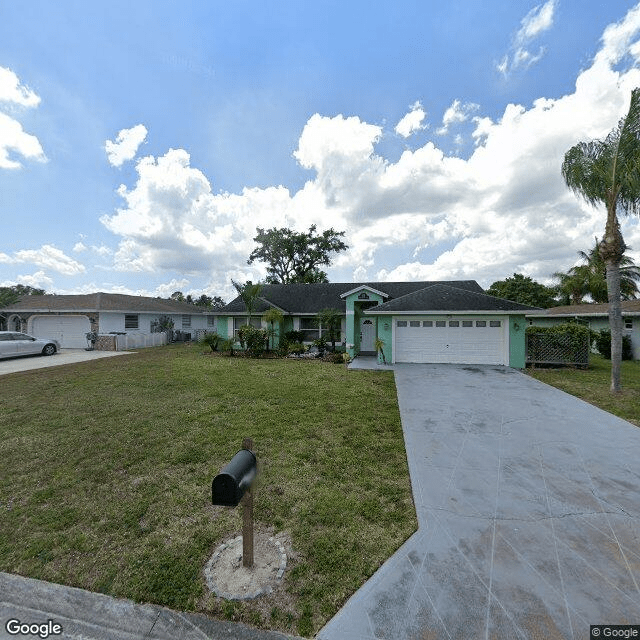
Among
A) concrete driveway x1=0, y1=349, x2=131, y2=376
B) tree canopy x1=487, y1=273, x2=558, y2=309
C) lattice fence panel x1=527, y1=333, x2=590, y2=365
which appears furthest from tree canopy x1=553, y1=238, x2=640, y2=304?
concrete driveway x1=0, y1=349, x2=131, y2=376

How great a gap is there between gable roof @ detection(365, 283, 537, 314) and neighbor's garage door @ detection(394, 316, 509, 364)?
534 millimetres

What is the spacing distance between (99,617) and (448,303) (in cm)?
1415

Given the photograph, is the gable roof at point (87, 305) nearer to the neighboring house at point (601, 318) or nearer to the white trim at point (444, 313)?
the white trim at point (444, 313)

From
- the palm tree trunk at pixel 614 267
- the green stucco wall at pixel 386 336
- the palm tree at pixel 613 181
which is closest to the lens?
the palm tree at pixel 613 181

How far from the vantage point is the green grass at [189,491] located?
2.70m

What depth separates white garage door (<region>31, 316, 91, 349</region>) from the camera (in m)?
20.2

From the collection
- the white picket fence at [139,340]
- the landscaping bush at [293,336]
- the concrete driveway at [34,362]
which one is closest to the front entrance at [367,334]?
the landscaping bush at [293,336]

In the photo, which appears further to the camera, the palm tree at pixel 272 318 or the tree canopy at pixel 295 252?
the tree canopy at pixel 295 252

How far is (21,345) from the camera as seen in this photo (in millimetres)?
15828

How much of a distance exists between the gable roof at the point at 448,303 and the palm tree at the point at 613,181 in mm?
3494

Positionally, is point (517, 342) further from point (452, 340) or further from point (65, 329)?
point (65, 329)

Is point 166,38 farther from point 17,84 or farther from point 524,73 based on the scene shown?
point 524,73

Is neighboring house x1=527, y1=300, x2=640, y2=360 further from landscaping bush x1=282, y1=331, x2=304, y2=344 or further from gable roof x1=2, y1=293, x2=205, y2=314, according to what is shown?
gable roof x1=2, y1=293, x2=205, y2=314

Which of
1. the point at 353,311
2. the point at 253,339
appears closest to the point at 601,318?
the point at 353,311
